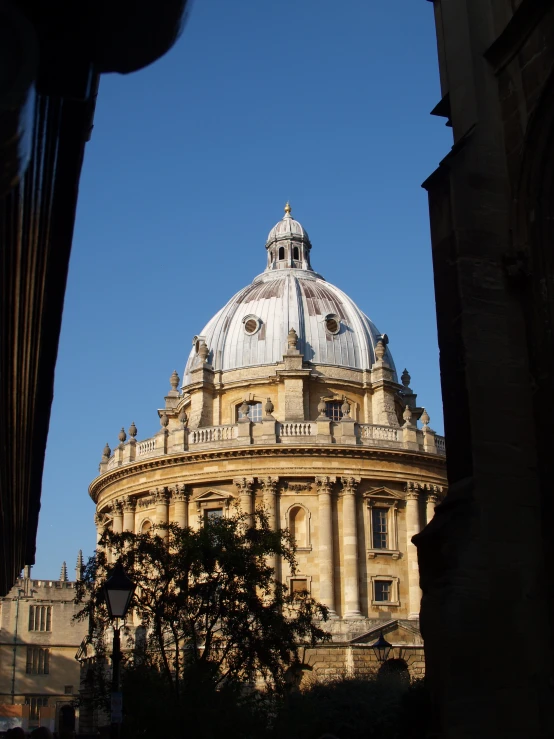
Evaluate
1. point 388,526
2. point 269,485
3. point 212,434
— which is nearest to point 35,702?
point 212,434

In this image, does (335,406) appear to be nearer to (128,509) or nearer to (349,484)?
(349,484)

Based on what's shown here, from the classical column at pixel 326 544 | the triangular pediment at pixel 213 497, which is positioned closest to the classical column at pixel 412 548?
the classical column at pixel 326 544

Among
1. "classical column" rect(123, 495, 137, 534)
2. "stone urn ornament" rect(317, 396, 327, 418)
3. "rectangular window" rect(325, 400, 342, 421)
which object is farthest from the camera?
"rectangular window" rect(325, 400, 342, 421)

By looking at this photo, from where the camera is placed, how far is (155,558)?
91.4ft

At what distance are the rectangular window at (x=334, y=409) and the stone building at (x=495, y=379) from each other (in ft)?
144

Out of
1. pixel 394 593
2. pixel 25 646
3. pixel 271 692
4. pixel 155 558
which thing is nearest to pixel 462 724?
pixel 271 692

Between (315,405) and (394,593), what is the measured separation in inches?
479

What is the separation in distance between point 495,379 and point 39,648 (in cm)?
7475

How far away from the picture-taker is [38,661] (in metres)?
77.1

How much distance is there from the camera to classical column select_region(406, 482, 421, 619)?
4825 cm

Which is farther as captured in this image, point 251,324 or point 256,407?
point 251,324

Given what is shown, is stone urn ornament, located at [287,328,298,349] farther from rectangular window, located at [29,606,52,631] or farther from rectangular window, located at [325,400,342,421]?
rectangular window, located at [29,606,52,631]

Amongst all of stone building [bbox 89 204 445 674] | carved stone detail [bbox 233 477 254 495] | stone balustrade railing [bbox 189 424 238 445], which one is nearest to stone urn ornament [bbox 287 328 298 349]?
stone building [bbox 89 204 445 674]

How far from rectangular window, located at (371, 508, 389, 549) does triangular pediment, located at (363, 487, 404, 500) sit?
0.73 m
